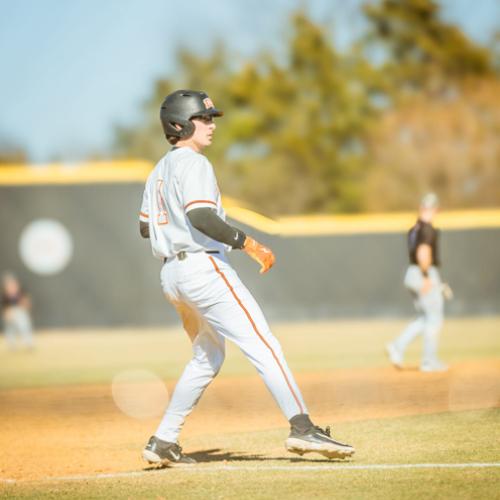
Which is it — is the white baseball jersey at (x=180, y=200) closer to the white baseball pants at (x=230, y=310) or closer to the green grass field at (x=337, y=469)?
the white baseball pants at (x=230, y=310)

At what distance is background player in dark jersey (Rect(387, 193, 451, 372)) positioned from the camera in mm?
12227

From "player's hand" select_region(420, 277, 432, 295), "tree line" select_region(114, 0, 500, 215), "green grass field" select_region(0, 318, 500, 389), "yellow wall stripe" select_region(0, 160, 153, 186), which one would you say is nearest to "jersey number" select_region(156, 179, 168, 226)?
"player's hand" select_region(420, 277, 432, 295)

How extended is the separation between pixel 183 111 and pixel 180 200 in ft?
1.92

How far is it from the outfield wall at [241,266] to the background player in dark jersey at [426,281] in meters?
12.6

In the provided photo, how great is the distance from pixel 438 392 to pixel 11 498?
17.3ft

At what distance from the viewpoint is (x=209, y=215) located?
622 cm

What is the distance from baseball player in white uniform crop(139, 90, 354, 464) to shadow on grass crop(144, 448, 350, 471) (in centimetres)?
14

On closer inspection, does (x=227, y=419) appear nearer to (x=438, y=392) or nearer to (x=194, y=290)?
(x=438, y=392)

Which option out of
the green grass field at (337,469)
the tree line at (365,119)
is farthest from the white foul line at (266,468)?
the tree line at (365,119)

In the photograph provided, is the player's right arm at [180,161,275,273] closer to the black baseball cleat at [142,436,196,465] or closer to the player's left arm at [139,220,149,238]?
the player's left arm at [139,220,149,238]

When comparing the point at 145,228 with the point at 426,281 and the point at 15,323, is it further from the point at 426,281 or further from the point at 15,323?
the point at 15,323

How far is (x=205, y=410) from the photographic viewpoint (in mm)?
9938

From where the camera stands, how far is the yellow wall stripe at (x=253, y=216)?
25.3 m

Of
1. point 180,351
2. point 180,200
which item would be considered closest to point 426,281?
point 180,200
